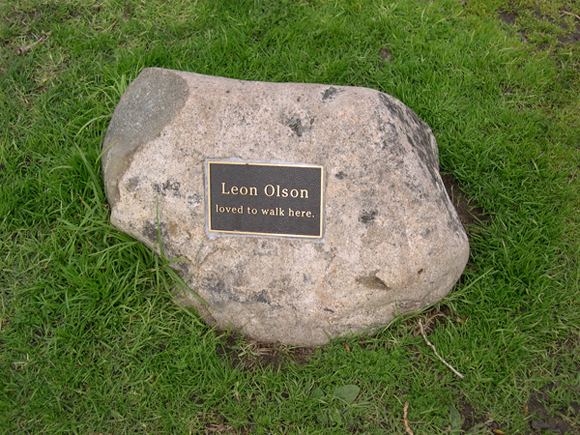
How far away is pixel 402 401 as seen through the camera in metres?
2.30

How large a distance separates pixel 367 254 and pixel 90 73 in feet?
7.77

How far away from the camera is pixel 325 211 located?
2340 mm

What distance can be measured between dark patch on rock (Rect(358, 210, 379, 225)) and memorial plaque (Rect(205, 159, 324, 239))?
0.20 meters

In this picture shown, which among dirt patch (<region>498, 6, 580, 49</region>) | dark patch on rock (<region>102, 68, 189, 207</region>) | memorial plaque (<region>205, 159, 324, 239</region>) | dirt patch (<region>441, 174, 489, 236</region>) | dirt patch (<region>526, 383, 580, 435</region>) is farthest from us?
dirt patch (<region>498, 6, 580, 49</region>)

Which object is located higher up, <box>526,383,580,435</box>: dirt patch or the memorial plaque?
the memorial plaque

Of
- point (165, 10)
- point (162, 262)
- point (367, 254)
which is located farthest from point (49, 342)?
point (165, 10)

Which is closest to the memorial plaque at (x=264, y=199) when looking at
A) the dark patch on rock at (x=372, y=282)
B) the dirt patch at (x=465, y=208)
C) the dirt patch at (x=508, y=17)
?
the dark patch on rock at (x=372, y=282)

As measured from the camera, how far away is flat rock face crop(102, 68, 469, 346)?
231 cm

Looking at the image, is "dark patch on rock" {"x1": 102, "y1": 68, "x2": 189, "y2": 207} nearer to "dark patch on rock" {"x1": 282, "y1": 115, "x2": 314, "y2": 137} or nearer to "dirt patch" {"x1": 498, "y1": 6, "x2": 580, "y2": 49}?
"dark patch on rock" {"x1": 282, "y1": 115, "x2": 314, "y2": 137}

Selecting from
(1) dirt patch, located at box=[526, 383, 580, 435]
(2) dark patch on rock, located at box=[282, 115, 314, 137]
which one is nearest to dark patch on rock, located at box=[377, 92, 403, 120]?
(2) dark patch on rock, located at box=[282, 115, 314, 137]

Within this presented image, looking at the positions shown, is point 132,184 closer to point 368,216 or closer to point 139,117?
point 139,117

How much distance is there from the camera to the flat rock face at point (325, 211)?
2.31 metres

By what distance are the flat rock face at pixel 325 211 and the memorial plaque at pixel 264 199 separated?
0.04m

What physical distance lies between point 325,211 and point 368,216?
22 centimetres
